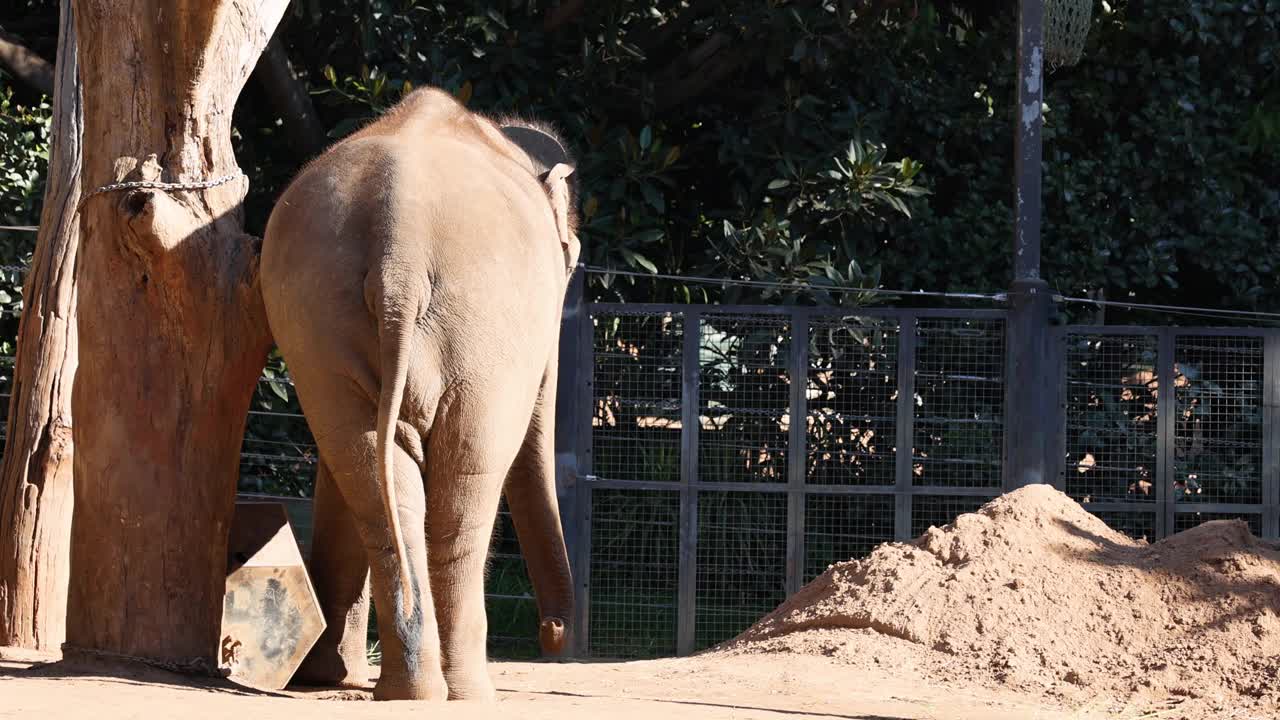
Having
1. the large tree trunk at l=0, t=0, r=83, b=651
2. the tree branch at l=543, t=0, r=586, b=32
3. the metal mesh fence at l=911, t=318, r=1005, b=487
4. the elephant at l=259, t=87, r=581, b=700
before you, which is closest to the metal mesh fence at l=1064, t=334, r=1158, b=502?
the metal mesh fence at l=911, t=318, r=1005, b=487

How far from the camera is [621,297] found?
1021 cm

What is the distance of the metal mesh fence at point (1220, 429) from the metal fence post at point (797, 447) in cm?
210

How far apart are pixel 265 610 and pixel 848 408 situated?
464 centimetres

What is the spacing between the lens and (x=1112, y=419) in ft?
29.6

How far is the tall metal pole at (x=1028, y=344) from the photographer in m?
8.66

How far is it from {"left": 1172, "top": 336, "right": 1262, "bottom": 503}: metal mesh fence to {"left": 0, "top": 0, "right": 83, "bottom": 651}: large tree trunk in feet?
19.3

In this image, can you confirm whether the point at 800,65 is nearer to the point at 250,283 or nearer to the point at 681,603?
the point at 681,603

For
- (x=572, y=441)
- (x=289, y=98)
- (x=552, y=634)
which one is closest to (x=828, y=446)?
(x=572, y=441)

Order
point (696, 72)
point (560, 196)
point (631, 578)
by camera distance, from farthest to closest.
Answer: point (696, 72) → point (631, 578) → point (560, 196)

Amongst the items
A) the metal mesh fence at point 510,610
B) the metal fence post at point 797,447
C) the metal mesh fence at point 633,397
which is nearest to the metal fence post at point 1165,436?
the metal fence post at point 797,447

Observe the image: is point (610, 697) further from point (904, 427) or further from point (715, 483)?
point (904, 427)

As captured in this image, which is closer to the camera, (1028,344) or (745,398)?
(1028,344)

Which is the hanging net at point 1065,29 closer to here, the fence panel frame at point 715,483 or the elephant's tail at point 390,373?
the fence panel frame at point 715,483

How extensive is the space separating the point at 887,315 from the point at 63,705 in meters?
5.50
